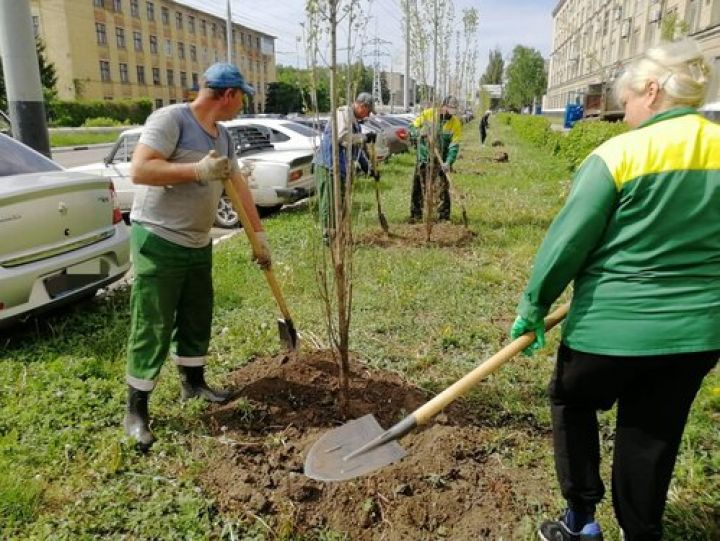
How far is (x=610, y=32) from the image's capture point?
53.9m

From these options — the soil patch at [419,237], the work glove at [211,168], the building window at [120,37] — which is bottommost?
the soil patch at [419,237]

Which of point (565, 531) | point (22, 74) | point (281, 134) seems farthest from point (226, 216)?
point (565, 531)

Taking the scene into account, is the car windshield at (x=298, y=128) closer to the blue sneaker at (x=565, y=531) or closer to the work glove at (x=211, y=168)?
the work glove at (x=211, y=168)

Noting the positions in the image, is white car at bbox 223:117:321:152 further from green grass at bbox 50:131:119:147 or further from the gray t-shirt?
green grass at bbox 50:131:119:147

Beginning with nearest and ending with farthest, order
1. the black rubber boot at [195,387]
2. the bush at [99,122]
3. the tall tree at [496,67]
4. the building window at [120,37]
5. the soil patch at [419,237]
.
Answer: the black rubber boot at [195,387] < the soil patch at [419,237] < the bush at [99,122] < the building window at [120,37] < the tall tree at [496,67]

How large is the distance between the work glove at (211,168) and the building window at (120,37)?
2150 inches

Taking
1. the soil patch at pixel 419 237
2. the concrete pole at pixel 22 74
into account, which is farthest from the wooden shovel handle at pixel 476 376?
the concrete pole at pixel 22 74

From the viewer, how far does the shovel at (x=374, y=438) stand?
7.04 feet

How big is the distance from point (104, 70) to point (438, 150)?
49.1m

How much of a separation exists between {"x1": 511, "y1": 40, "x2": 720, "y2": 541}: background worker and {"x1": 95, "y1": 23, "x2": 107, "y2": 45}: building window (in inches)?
2141

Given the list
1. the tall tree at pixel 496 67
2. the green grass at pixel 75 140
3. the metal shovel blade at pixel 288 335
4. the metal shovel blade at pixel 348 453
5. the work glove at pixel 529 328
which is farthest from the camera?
the tall tree at pixel 496 67

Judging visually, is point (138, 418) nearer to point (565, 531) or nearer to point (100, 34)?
point (565, 531)

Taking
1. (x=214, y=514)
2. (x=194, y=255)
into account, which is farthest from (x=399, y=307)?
(x=214, y=514)

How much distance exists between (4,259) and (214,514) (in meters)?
2.24
